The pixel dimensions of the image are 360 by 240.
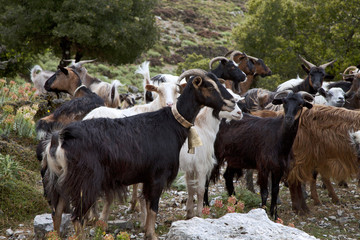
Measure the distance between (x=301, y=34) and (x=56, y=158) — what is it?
60.9 ft

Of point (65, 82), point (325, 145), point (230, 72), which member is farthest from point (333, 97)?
point (65, 82)

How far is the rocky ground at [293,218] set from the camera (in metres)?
6.15

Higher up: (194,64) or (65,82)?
(65,82)

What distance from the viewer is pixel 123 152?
4.95 m

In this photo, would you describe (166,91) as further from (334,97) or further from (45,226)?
(334,97)

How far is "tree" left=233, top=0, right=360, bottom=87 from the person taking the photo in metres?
18.5

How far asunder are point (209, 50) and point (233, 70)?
27777 mm

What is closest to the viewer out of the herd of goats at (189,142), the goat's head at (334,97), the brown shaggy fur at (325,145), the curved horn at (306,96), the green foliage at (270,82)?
the herd of goats at (189,142)

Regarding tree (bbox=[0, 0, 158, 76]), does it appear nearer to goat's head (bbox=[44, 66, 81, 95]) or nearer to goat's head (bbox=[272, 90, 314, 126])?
goat's head (bbox=[44, 66, 81, 95])

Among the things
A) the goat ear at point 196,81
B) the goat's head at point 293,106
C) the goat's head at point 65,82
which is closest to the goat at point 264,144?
the goat's head at point 293,106

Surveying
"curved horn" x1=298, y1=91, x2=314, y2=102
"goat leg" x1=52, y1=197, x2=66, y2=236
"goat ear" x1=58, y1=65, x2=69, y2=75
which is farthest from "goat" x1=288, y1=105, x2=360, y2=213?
"goat ear" x1=58, y1=65, x2=69, y2=75

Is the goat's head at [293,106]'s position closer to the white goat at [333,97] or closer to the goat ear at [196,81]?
the goat ear at [196,81]

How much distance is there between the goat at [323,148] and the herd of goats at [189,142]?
0.7 inches

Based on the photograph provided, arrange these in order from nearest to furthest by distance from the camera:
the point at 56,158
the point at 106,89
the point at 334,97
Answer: the point at 56,158 → the point at 334,97 → the point at 106,89
